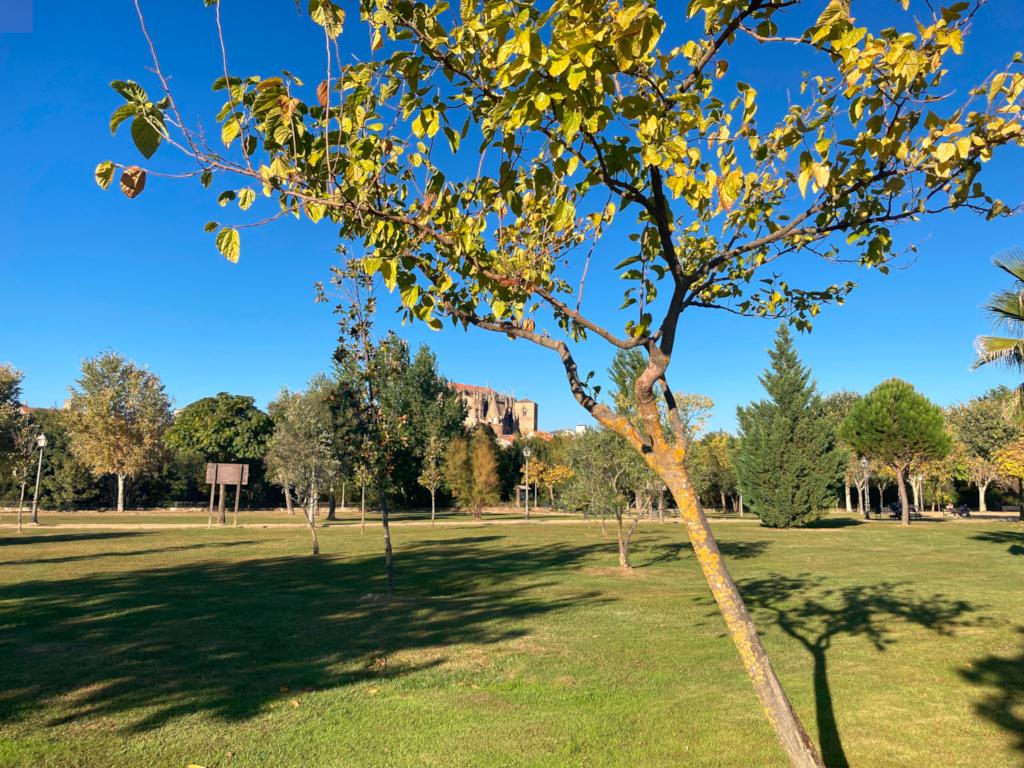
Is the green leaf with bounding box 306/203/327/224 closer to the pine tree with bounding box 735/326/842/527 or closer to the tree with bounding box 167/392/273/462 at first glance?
the pine tree with bounding box 735/326/842/527

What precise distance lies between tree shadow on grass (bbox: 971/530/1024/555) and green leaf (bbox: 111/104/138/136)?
27145 millimetres

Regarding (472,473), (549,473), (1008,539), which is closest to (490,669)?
(1008,539)

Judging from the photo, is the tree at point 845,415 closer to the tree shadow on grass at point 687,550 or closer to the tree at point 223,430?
the tree shadow on grass at point 687,550

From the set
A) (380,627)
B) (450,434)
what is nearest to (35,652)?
(380,627)

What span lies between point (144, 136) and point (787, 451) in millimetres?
40791

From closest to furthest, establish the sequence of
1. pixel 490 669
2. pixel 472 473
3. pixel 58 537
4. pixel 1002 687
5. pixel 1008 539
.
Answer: pixel 1002 687, pixel 490 669, pixel 1008 539, pixel 58 537, pixel 472 473

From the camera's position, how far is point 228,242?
272cm

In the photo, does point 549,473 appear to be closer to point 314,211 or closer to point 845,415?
point 845,415

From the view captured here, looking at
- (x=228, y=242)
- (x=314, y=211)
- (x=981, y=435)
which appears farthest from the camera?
(x=981, y=435)

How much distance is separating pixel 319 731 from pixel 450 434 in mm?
51782

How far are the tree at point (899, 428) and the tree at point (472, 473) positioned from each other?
27.4 m

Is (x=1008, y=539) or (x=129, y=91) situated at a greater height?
(x=129, y=91)

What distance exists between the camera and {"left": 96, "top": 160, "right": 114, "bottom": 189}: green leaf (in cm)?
252

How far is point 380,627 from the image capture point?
9.80 meters
